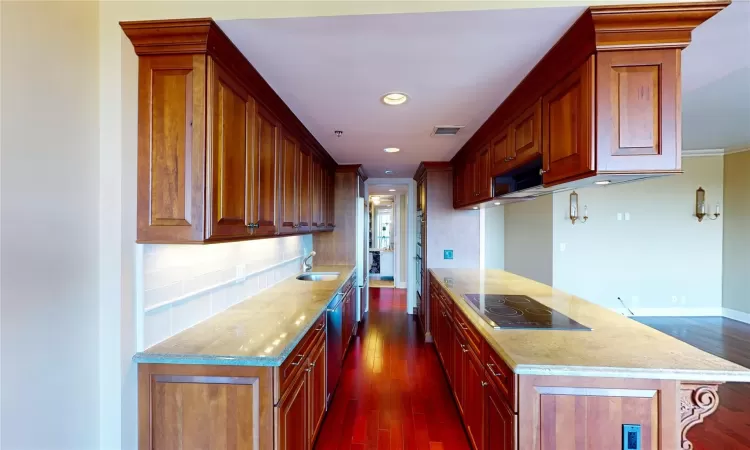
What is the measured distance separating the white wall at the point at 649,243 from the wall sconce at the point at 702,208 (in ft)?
0.19

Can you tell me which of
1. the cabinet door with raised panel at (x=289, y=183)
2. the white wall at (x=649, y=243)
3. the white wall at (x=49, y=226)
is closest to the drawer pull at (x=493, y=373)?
the cabinet door with raised panel at (x=289, y=183)

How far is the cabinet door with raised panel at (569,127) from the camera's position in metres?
1.34

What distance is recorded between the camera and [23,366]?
3.59 ft

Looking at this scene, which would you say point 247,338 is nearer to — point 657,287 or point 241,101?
point 241,101

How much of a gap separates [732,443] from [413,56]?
10.8 ft

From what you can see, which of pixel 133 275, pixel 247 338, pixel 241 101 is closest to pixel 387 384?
pixel 247 338

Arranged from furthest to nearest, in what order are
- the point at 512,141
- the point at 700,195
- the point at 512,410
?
1. the point at 700,195
2. the point at 512,141
3. the point at 512,410

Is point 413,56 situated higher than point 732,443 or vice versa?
point 413,56

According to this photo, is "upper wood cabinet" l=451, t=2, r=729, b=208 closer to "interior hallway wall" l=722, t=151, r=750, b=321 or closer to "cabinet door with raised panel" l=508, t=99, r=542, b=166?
"cabinet door with raised panel" l=508, t=99, r=542, b=166

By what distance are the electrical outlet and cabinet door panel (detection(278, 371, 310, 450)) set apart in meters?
1.45

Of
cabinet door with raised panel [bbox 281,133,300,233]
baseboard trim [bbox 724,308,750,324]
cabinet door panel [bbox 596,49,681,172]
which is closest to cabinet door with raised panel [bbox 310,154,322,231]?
cabinet door with raised panel [bbox 281,133,300,233]

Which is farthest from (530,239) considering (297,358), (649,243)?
(297,358)

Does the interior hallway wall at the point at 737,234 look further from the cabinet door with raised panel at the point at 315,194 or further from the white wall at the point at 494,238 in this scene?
the cabinet door with raised panel at the point at 315,194

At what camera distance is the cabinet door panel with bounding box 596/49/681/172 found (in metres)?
1.29
